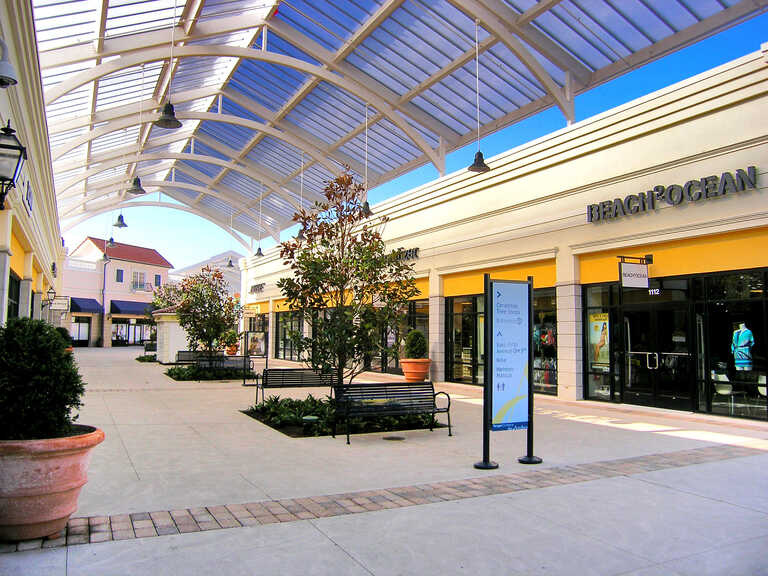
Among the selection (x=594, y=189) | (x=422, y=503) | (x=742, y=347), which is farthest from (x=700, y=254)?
(x=422, y=503)

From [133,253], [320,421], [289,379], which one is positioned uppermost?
[133,253]

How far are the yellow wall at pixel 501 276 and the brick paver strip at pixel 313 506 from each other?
7.62m

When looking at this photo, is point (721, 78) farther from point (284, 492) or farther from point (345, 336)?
point (284, 492)

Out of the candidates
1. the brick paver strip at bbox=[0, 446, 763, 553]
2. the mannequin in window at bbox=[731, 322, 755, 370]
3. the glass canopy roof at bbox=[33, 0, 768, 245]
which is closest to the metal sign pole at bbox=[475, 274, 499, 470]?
the brick paver strip at bbox=[0, 446, 763, 553]

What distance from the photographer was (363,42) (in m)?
19.7

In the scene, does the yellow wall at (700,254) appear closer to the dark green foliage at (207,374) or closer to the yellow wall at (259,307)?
the dark green foliage at (207,374)

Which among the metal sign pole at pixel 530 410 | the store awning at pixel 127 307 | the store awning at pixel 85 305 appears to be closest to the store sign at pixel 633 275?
the metal sign pole at pixel 530 410

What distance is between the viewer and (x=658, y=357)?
39.4ft

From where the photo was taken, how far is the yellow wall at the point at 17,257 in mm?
12891

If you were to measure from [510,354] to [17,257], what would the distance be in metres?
12.5

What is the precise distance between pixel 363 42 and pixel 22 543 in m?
18.5

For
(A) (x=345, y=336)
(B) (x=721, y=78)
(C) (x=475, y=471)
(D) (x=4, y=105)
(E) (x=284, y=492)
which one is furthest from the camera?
(B) (x=721, y=78)

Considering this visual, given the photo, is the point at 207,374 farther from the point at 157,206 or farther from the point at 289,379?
the point at 157,206

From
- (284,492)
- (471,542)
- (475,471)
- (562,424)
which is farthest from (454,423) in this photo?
(471,542)
